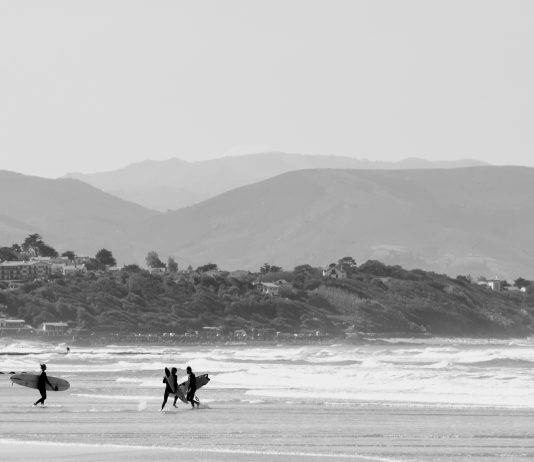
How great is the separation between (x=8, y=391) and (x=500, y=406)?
20.9 meters

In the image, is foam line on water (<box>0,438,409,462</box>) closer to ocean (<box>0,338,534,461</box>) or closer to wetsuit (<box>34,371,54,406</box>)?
ocean (<box>0,338,534,461</box>)

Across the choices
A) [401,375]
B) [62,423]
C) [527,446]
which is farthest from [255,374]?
[527,446]

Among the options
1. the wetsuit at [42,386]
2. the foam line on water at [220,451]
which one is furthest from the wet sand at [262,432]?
the wetsuit at [42,386]

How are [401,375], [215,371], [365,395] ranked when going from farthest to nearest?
Result: [215,371] → [401,375] → [365,395]

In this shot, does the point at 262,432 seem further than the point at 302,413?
No

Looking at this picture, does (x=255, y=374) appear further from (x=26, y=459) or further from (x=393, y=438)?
(x=26, y=459)

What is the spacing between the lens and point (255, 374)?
8169 centimetres

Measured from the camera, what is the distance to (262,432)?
4225 centimetres

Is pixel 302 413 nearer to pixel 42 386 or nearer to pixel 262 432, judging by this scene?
pixel 262 432

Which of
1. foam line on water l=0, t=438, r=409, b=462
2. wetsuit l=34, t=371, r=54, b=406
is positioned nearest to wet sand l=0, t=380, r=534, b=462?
foam line on water l=0, t=438, r=409, b=462

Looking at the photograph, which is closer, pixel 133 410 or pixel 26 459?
pixel 26 459

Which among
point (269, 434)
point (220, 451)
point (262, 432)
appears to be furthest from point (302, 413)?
point (220, 451)

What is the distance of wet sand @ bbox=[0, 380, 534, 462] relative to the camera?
36875 mm

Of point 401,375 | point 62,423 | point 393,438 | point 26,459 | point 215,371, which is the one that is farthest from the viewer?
point 215,371
